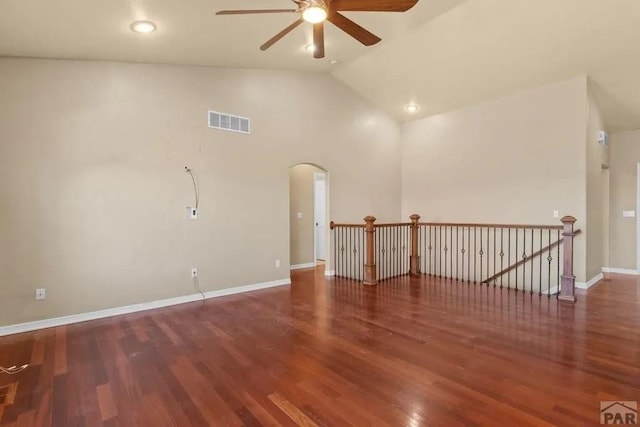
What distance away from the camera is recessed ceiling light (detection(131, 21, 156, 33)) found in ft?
10.4

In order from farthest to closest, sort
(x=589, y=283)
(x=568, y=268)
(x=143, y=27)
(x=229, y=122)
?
(x=589, y=283), (x=229, y=122), (x=568, y=268), (x=143, y=27)

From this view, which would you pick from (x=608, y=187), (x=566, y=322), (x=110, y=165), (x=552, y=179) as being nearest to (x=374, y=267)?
(x=566, y=322)

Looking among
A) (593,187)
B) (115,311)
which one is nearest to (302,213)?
(115,311)

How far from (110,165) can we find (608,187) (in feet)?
28.6

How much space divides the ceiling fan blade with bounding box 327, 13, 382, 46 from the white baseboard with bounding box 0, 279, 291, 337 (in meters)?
3.82

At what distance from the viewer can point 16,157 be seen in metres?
3.58

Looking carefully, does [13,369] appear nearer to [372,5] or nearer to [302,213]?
[372,5]

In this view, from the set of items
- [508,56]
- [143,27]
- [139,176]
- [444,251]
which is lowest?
[444,251]

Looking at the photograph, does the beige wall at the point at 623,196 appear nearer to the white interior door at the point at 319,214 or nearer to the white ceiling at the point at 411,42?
the white ceiling at the point at 411,42

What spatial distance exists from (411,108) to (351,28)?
13.9ft

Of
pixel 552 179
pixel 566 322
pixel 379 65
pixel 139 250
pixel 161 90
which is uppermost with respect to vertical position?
pixel 379 65

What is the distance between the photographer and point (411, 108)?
6.76 m

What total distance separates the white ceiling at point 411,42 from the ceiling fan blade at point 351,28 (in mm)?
770

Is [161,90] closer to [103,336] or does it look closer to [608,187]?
[103,336]
